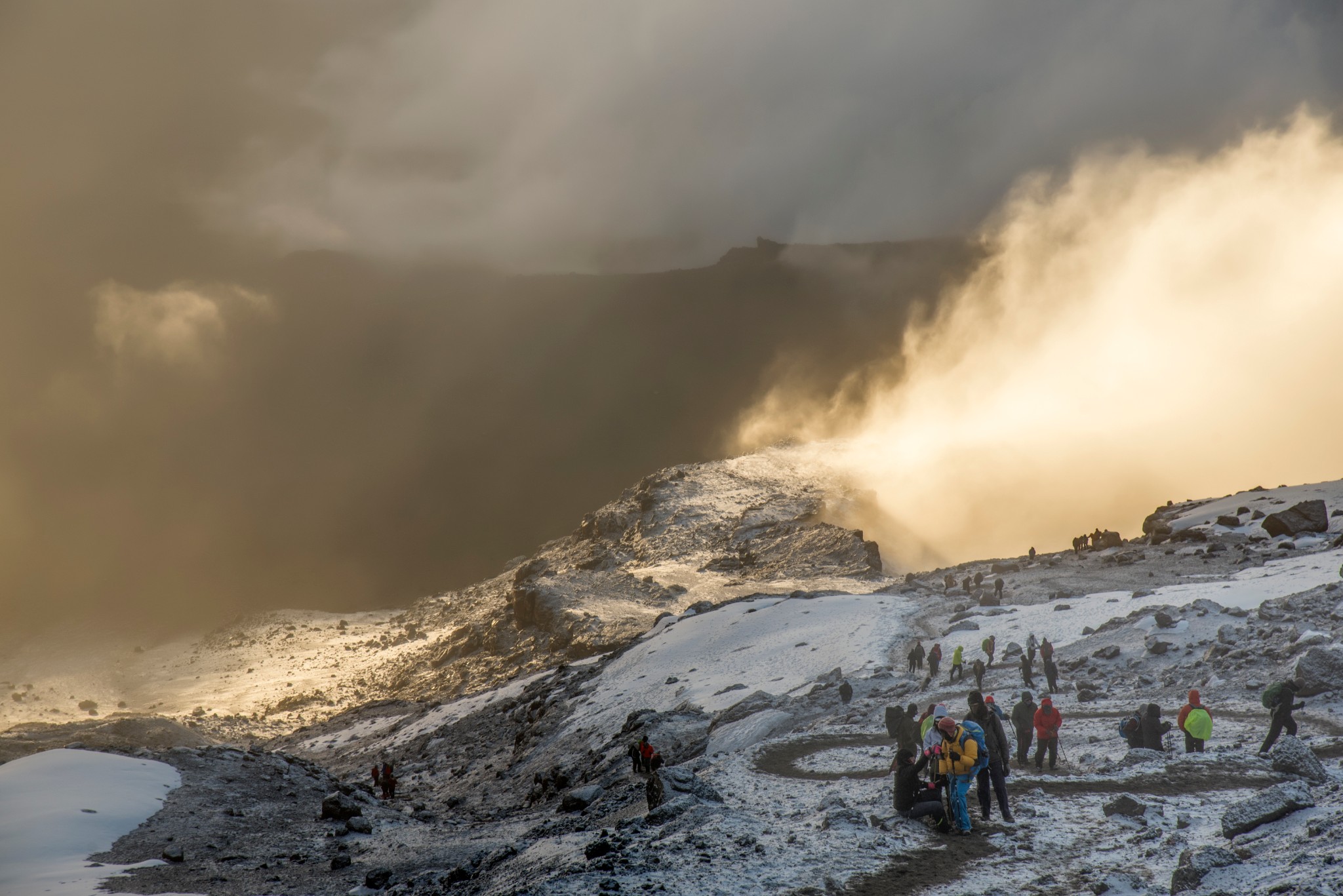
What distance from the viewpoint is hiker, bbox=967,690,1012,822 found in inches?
514

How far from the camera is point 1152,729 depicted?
55.5ft

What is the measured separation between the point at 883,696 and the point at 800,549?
52349 millimetres

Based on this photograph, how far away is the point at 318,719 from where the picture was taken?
65.9 meters

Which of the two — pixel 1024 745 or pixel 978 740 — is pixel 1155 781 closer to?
pixel 1024 745

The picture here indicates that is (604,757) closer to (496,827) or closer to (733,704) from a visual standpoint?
(733,704)

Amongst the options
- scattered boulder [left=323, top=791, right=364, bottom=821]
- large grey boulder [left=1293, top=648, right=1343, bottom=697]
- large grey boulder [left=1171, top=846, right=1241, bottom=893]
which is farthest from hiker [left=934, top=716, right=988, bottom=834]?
scattered boulder [left=323, top=791, right=364, bottom=821]

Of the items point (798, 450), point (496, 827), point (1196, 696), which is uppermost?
point (798, 450)

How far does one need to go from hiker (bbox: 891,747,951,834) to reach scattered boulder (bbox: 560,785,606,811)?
8860mm

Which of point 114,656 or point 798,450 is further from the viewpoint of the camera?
point 798,450

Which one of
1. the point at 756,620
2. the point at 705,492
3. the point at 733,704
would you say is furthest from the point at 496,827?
the point at 705,492

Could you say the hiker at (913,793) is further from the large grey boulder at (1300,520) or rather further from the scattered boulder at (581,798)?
the large grey boulder at (1300,520)

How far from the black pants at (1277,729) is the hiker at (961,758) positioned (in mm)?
6960

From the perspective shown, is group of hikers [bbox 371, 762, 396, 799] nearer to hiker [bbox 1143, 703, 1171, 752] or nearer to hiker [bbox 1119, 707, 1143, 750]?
hiker [bbox 1119, 707, 1143, 750]

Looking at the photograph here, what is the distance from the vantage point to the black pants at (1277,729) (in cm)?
1541
